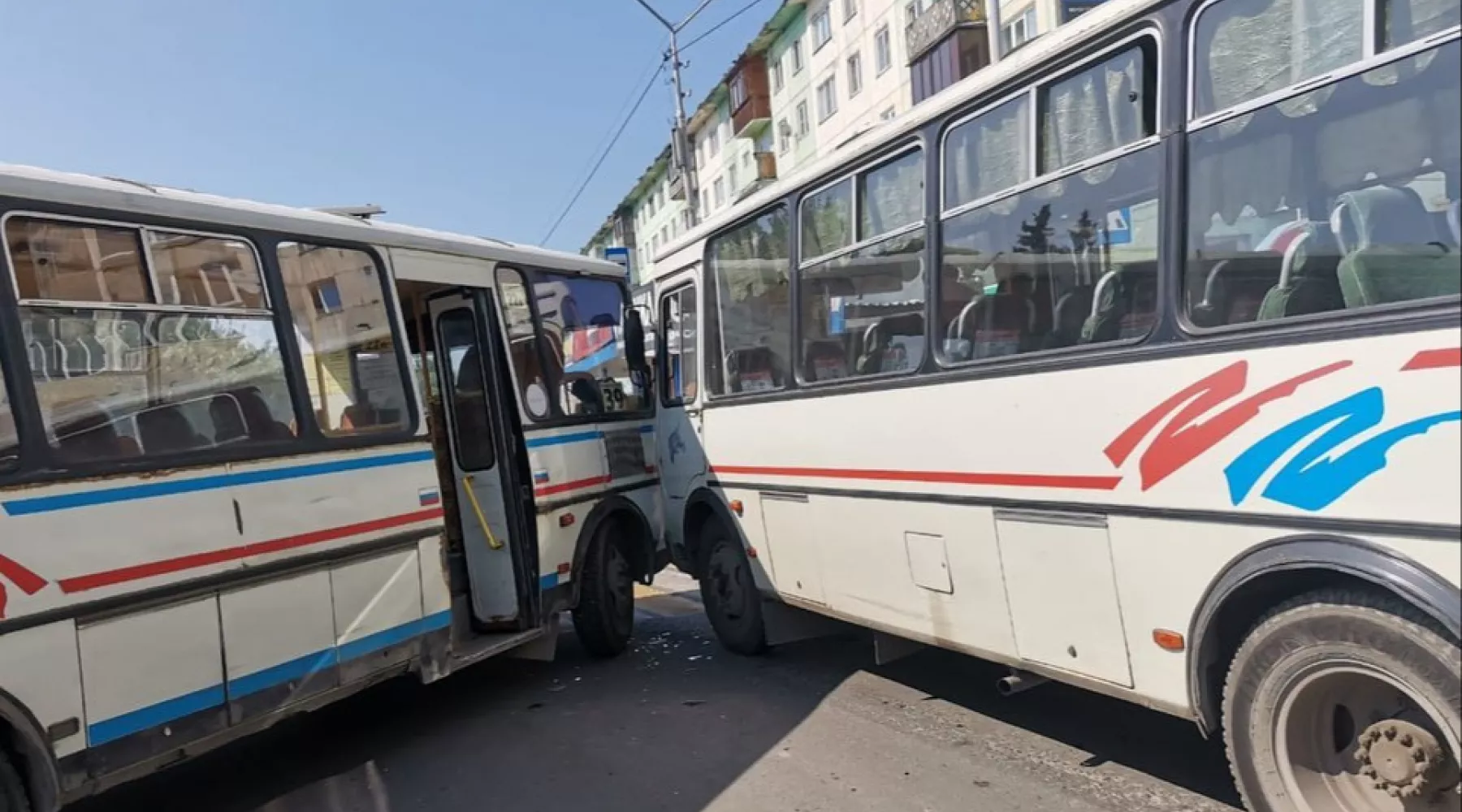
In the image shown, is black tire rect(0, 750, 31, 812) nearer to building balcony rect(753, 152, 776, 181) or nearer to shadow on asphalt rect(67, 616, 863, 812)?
shadow on asphalt rect(67, 616, 863, 812)

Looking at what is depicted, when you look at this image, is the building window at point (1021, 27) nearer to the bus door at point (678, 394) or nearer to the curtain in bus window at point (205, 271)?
the bus door at point (678, 394)

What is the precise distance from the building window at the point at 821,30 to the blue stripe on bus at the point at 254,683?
33.2m

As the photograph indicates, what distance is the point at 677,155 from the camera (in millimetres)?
18953

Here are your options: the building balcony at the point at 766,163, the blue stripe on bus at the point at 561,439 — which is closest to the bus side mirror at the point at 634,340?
the blue stripe on bus at the point at 561,439

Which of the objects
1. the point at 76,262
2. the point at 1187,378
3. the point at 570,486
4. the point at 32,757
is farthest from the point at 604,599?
the point at 1187,378

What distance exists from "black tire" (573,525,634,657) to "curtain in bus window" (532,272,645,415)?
93 cm

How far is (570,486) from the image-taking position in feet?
21.4

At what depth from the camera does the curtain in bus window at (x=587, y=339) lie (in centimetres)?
675

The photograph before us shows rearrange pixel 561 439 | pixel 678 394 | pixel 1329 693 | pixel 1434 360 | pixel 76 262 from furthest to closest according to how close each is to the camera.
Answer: pixel 678 394, pixel 561 439, pixel 76 262, pixel 1329 693, pixel 1434 360

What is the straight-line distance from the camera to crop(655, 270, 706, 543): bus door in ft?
22.3

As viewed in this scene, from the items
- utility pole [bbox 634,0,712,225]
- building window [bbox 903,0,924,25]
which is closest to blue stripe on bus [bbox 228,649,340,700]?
utility pole [bbox 634,0,712,225]

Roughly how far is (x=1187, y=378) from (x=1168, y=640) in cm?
92

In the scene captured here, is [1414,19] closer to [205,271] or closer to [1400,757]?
[1400,757]

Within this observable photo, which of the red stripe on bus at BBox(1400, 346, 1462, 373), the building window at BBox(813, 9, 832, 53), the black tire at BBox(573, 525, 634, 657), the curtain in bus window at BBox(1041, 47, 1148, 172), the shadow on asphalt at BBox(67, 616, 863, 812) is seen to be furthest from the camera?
the building window at BBox(813, 9, 832, 53)
